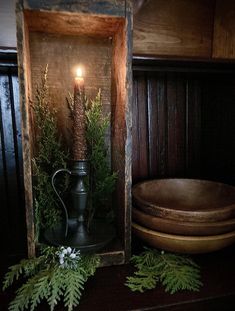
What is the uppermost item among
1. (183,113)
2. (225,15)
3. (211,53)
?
(225,15)

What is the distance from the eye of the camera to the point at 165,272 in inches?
26.1

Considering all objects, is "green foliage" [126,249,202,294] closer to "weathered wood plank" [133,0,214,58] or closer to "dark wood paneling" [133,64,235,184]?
"dark wood paneling" [133,64,235,184]

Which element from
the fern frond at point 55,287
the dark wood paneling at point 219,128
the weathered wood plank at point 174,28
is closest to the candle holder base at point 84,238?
the fern frond at point 55,287

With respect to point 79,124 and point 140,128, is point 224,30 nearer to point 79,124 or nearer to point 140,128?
point 140,128

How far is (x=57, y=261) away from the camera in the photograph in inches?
25.7

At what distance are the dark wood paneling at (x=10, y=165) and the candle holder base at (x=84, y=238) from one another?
147mm

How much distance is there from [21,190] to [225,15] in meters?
1.02

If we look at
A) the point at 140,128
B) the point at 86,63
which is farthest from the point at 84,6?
the point at 140,128

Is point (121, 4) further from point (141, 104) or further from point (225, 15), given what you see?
point (225, 15)

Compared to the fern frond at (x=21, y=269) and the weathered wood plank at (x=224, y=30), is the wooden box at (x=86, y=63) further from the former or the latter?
the weathered wood plank at (x=224, y=30)

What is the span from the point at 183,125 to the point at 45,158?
23.8 inches

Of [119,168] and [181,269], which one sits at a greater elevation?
Result: [119,168]

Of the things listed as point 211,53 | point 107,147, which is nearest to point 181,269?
point 107,147

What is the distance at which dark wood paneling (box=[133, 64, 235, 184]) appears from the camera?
1025 millimetres
